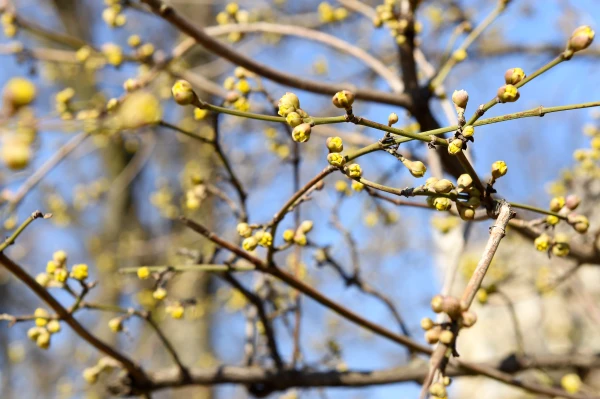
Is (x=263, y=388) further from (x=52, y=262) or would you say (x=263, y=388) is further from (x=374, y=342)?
(x=374, y=342)

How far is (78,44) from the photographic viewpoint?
95.6 inches

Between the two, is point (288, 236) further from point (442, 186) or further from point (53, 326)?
point (53, 326)

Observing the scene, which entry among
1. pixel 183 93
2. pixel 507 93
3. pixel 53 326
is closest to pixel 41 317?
pixel 53 326

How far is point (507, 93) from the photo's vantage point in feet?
2.92

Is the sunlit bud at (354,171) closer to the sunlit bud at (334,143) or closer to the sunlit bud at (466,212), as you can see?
the sunlit bud at (334,143)

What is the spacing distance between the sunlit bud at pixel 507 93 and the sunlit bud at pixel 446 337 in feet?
1.31

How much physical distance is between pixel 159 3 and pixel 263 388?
1.33 m

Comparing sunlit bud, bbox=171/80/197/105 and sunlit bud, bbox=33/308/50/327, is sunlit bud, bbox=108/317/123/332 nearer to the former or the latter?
sunlit bud, bbox=33/308/50/327

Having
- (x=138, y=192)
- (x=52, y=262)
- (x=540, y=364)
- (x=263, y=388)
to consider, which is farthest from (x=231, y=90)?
(x=138, y=192)

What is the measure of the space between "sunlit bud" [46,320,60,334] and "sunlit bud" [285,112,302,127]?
0.88 meters

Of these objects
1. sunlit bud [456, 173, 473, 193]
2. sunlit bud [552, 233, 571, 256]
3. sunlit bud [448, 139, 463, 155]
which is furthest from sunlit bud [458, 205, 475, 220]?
sunlit bud [552, 233, 571, 256]

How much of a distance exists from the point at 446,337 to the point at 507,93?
0.42 metres

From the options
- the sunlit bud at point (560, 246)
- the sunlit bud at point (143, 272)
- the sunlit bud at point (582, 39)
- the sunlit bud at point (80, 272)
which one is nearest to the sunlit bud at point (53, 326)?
the sunlit bud at point (80, 272)

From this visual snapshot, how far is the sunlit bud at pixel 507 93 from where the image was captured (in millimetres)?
886
